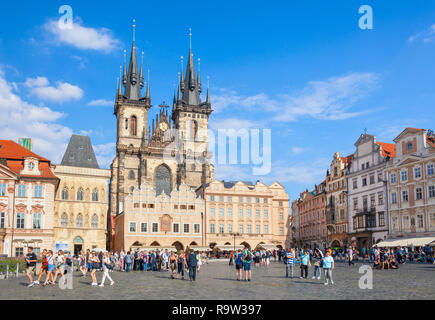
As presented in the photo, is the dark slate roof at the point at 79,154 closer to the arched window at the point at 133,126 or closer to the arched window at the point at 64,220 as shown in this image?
the arched window at the point at 64,220

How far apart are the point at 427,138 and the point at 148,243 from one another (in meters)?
37.7

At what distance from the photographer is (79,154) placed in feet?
246

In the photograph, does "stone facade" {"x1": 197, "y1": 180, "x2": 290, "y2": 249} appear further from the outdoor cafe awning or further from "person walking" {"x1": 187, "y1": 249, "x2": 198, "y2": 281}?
"person walking" {"x1": 187, "y1": 249, "x2": 198, "y2": 281}

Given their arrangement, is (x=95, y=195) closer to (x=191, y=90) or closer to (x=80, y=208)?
(x=80, y=208)

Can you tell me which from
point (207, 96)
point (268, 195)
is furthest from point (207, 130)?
point (268, 195)

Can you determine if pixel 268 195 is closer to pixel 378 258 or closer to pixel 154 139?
pixel 154 139

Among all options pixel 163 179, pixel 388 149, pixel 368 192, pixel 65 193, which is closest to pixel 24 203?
pixel 65 193

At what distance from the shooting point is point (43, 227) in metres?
51.8

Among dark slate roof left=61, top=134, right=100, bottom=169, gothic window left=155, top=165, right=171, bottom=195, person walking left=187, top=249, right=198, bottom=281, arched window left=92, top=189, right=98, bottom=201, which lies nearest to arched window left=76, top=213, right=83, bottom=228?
arched window left=92, top=189, right=98, bottom=201

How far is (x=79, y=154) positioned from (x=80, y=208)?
34.2 feet

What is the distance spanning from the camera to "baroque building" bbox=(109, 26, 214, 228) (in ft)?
279

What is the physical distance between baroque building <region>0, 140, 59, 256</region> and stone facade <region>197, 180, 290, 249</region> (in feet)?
83.7

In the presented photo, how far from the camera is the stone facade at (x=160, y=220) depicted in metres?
66.1

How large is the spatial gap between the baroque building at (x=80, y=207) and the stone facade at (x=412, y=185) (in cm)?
3901
